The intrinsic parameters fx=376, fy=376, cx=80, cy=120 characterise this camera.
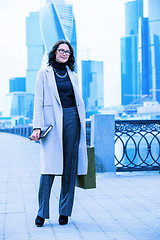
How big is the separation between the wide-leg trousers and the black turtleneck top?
0.23 feet

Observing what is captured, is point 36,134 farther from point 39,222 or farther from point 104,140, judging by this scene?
point 104,140

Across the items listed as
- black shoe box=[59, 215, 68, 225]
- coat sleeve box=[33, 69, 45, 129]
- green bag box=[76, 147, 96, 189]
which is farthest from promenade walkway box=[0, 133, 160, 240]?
coat sleeve box=[33, 69, 45, 129]

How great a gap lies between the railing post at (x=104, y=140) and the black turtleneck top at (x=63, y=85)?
362 cm

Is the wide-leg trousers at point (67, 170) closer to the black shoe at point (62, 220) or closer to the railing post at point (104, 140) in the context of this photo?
the black shoe at point (62, 220)

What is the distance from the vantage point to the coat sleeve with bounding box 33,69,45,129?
3.23 metres

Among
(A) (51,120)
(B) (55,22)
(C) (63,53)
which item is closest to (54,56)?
(C) (63,53)

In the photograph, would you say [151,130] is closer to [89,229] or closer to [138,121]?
[138,121]

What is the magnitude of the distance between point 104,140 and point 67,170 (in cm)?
382

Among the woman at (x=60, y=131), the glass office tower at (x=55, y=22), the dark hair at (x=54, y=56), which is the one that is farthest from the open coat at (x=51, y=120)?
the glass office tower at (x=55, y=22)

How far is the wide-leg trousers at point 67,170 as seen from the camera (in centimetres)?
327

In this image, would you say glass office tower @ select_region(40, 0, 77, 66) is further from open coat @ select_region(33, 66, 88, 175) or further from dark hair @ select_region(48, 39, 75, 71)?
open coat @ select_region(33, 66, 88, 175)

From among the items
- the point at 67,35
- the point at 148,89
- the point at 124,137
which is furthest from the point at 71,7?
the point at 124,137

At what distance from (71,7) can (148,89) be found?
52168mm

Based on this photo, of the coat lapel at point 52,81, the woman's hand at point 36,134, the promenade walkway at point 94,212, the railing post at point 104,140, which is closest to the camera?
the promenade walkway at point 94,212
